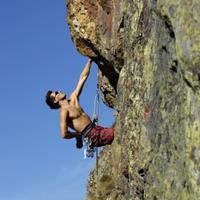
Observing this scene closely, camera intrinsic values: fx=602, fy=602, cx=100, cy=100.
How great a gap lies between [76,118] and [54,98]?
42.3 inches

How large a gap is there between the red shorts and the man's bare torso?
1.20 feet

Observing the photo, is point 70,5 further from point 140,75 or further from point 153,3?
point 153,3

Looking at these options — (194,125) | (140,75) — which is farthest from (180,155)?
(140,75)

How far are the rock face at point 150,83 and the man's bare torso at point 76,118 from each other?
1.39m

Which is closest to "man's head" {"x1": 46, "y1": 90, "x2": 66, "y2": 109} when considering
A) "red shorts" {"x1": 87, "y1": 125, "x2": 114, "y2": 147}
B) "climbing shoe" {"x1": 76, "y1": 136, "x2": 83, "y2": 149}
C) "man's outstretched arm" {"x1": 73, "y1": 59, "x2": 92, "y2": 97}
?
"man's outstretched arm" {"x1": 73, "y1": 59, "x2": 92, "y2": 97}

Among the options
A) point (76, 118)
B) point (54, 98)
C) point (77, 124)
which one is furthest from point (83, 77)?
point (77, 124)

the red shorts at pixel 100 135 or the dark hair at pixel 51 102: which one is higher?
the dark hair at pixel 51 102

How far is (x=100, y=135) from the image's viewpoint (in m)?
21.2

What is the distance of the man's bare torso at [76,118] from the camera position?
2122 cm

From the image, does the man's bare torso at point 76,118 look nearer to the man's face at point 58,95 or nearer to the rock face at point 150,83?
the man's face at point 58,95

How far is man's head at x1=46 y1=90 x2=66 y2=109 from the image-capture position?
21391mm

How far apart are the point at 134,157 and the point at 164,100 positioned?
13.2 feet

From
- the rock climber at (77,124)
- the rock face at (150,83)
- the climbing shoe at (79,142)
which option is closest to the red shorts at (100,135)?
the rock climber at (77,124)

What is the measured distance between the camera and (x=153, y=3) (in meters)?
14.2
